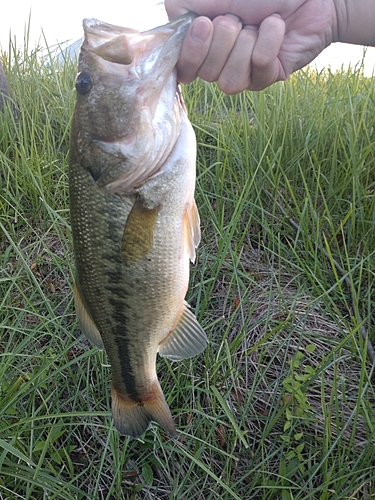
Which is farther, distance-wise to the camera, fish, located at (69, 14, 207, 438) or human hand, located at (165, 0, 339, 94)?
human hand, located at (165, 0, 339, 94)

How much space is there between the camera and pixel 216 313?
2.31 metres

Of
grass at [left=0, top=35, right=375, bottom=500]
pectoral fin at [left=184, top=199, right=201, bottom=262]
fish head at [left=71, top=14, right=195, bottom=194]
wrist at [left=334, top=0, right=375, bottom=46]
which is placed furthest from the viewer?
wrist at [left=334, top=0, right=375, bottom=46]

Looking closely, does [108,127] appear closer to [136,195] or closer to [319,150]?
[136,195]

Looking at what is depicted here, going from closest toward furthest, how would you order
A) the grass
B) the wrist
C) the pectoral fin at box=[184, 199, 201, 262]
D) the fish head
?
the fish head < the pectoral fin at box=[184, 199, 201, 262] < the grass < the wrist

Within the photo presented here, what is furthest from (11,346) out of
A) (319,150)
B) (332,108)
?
(332,108)

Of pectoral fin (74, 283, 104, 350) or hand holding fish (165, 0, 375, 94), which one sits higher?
hand holding fish (165, 0, 375, 94)

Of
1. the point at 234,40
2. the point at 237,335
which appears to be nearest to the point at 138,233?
the point at 234,40

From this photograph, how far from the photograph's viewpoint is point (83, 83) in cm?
145

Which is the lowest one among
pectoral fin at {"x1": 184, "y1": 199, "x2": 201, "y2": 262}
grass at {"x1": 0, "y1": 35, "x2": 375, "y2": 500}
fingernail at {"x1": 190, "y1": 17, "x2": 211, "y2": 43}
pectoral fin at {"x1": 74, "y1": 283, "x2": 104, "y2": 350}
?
grass at {"x1": 0, "y1": 35, "x2": 375, "y2": 500}

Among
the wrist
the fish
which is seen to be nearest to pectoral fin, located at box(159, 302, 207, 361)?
the fish

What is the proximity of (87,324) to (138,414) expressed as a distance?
15.1 inches

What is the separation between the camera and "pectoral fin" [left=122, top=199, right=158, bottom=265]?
56.4 inches

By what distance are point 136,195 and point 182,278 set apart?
334 mm

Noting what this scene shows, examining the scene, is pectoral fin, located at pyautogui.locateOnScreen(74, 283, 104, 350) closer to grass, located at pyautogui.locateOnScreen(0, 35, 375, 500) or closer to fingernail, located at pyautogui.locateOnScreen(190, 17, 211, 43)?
grass, located at pyautogui.locateOnScreen(0, 35, 375, 500)
